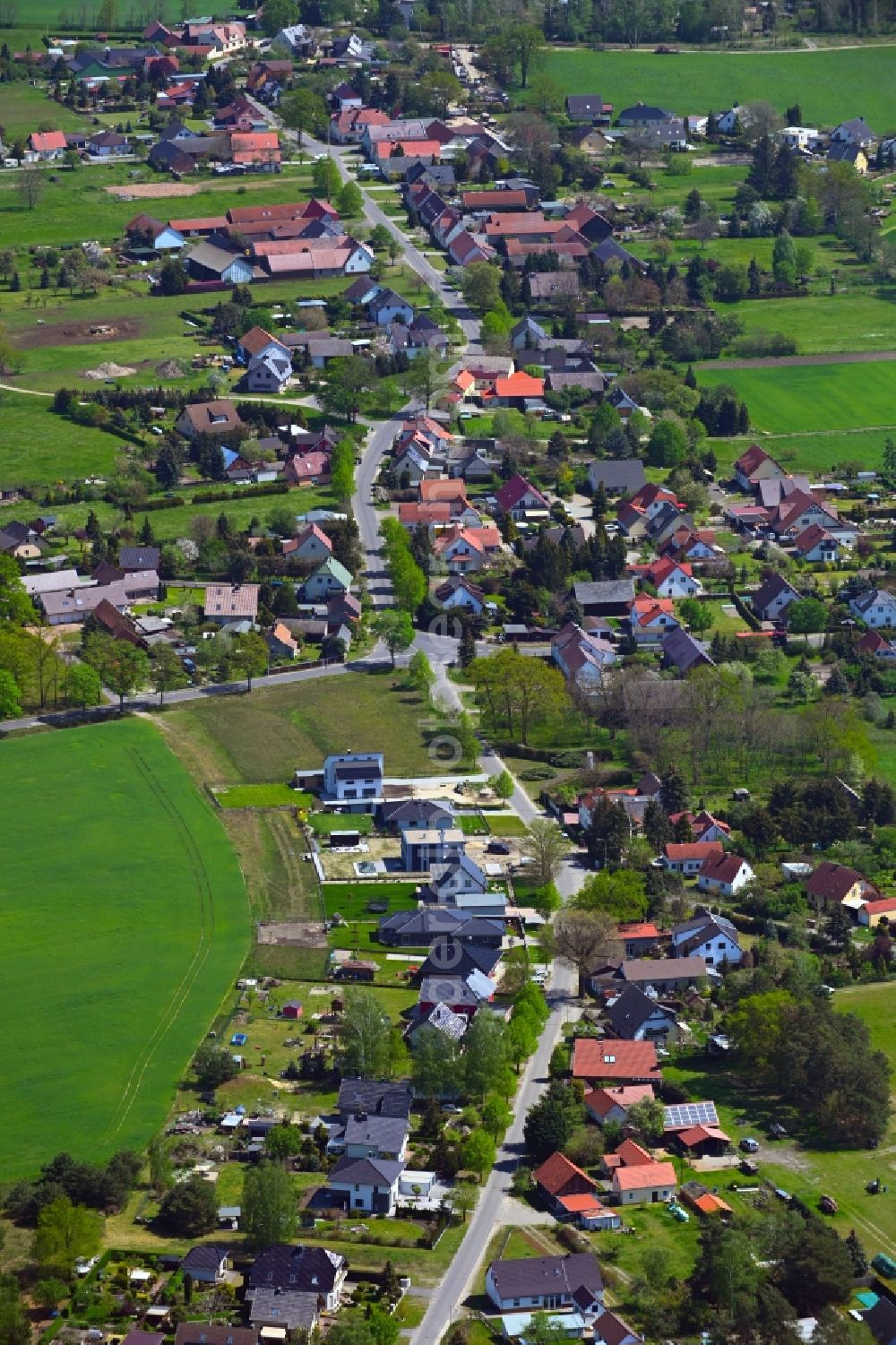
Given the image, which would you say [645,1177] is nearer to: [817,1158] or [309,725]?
[817,1158]

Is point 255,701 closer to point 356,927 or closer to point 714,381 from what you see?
point 356,927

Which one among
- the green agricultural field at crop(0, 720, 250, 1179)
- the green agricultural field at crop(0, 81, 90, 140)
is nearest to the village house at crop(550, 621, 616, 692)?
the green agricultural field at crop(0, 720, 250, 1179)

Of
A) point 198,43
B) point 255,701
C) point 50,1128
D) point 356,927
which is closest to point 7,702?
point 255,701

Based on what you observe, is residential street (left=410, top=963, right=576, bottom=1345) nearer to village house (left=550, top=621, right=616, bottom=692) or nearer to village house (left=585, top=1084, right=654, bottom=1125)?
village house (left=585, top=1084, right=654, bottom=1125)

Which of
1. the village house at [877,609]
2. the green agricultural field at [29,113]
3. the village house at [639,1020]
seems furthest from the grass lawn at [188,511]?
the green agricultural field at [29,113]

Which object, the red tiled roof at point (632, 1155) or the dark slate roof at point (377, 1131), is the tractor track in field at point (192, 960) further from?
the red tiled roof at point (632, 1155)
